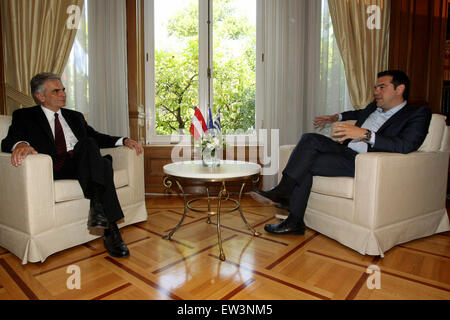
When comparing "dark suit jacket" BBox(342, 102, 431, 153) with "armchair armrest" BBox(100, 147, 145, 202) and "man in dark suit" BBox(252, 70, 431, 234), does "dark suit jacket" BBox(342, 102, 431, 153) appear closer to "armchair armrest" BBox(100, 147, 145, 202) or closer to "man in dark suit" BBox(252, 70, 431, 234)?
"man in dark suit" BBox(252, 70, 431, 234)

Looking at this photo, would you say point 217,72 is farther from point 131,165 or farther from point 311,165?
point 311,165

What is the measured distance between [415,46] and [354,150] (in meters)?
1.47

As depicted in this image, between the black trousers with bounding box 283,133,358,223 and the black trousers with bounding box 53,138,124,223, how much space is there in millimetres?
1084

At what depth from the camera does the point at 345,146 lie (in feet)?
7.36

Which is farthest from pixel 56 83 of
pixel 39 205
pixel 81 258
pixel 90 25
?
pixel 90 25

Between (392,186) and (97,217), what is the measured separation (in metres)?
1.65

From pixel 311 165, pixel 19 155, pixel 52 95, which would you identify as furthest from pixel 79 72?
pixel 311 165

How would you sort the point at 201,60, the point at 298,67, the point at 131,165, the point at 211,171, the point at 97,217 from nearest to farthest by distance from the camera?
the point at 97,217 → the point at 211,171 → the point at 131,165 → the point at 298,67 → the point at 201,60

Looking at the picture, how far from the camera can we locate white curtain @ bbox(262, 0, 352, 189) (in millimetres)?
3258

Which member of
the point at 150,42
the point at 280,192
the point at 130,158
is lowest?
the point at 280,192

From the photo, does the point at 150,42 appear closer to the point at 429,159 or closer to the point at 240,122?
the point at 240,122

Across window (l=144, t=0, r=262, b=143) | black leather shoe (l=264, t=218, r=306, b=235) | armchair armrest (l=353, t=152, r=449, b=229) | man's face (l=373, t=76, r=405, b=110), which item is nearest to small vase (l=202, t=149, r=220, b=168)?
black leather shoe (l=264, t=218, r=306, b=235)

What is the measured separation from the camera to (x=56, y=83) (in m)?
2.21
